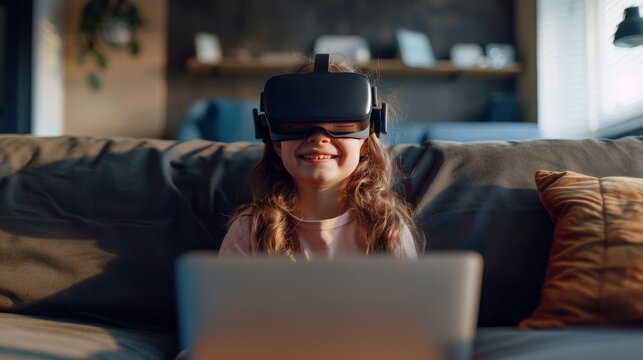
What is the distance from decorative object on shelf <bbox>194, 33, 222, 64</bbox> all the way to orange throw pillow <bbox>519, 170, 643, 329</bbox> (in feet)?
13.1

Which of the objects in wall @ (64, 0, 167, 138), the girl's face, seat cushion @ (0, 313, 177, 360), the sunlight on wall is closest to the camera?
seat cushion @ (0, 313, 177, 360)

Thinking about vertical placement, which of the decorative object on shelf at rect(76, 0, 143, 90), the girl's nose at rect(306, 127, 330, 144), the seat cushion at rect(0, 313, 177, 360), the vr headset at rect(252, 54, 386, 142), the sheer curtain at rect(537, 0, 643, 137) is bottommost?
the seat cushion at rect(0, 313, 177, 360)

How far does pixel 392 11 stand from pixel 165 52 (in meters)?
1.76

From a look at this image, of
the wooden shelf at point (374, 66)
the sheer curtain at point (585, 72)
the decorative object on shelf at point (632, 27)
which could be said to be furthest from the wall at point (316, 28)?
the decorative object on shelf at point (632, 27)

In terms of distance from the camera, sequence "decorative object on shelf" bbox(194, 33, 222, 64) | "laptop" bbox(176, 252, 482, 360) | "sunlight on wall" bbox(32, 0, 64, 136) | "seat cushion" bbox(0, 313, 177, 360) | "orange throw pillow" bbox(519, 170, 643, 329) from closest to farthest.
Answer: "laptop" bbox(176, 252, 482, 360), "seat cushion" bbox(0, 313, 177, 360), "orange throw pillow" bbox(519, 170, 643, 329), "sunlight on wall" bbox(32, 0, 64, 136), "decorative object on shelf" bbox(194, 33, 222, 64)

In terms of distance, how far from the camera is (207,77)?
17.6ft

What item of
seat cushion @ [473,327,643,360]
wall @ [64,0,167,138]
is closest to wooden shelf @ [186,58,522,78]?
wall @ [64,0,167,138]

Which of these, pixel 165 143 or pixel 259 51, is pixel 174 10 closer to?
pixel 259 51

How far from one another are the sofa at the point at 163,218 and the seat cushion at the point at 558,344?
87mm

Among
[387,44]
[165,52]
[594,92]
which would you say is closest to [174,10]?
[165,52]

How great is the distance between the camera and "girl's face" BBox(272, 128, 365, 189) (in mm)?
1447

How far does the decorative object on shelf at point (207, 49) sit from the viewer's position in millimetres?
5133

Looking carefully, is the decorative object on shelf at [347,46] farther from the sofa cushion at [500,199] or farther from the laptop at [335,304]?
the laptop at [335,304]

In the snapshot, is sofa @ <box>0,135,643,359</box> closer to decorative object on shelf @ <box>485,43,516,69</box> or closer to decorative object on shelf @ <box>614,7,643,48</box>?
decorative object on shelf @ <box>614,7,643,48</box>
